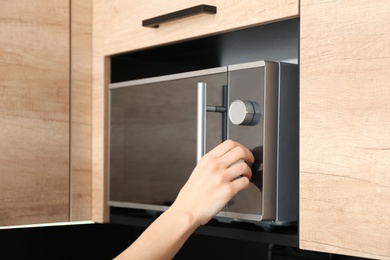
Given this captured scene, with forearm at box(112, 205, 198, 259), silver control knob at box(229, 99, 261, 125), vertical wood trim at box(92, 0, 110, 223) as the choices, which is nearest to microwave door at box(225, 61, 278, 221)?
silver control knob at box(229, 99, 261, 125)

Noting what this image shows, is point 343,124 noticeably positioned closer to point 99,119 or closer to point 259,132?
point 259,132

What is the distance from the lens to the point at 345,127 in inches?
36.2

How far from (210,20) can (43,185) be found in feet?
1.62

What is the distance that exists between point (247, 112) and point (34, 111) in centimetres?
50

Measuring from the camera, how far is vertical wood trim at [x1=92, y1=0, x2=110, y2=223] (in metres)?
1.39

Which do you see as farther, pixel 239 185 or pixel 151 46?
pixel 151 46

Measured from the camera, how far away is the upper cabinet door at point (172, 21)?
3.41ft

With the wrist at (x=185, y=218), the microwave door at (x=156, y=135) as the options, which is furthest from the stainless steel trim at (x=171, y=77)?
the wrist at (x=185, y=218)

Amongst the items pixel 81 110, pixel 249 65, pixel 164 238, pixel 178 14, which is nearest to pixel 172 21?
pixel 178 14

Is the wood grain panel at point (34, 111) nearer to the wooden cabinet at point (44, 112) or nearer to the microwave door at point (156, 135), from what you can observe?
the wooden cabinet at point (44, 112)

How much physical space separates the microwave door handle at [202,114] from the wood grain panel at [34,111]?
390mm

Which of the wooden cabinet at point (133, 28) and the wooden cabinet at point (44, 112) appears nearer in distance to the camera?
the wooden cabinet at point (133, 28)

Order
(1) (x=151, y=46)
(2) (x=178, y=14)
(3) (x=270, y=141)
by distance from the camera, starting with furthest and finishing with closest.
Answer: (1) (x=151, y=46)
(2) (x=178, y=14)
(3) (x=270, y=141)

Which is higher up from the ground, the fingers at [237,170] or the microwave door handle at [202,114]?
the microwave door handle at [202,114]
